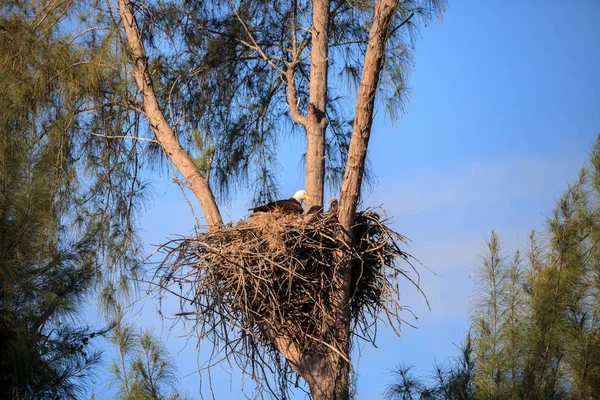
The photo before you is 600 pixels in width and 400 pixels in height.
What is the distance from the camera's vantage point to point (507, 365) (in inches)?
241

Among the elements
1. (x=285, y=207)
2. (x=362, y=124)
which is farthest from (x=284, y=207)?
(x=362, y=124)

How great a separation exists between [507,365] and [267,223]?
2786 millimetres

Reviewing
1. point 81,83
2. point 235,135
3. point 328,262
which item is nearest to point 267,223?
point 328,262

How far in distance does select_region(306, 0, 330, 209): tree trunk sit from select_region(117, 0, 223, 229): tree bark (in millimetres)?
757

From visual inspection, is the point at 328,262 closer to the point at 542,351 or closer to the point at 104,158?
the point at 542,351

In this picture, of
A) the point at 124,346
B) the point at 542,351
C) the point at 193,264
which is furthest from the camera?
the point at 124,346

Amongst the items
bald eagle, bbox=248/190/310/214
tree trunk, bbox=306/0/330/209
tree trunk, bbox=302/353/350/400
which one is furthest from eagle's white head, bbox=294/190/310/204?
tree trunk, bbox=302/353/350/400

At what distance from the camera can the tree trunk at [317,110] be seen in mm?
5609

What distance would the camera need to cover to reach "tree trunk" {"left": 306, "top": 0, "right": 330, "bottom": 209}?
5609 millimetres

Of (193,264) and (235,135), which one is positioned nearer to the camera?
(193,264)

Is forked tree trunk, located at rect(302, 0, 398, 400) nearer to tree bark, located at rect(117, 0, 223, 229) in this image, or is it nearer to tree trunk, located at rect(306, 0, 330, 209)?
tree trunk, located at rect(306, 0, 330, 209)

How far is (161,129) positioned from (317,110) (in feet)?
4.13

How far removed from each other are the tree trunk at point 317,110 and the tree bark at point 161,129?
0.76m

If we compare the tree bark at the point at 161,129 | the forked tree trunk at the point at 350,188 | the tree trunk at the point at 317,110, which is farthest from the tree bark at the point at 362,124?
the tree bark at the point at 161,129
